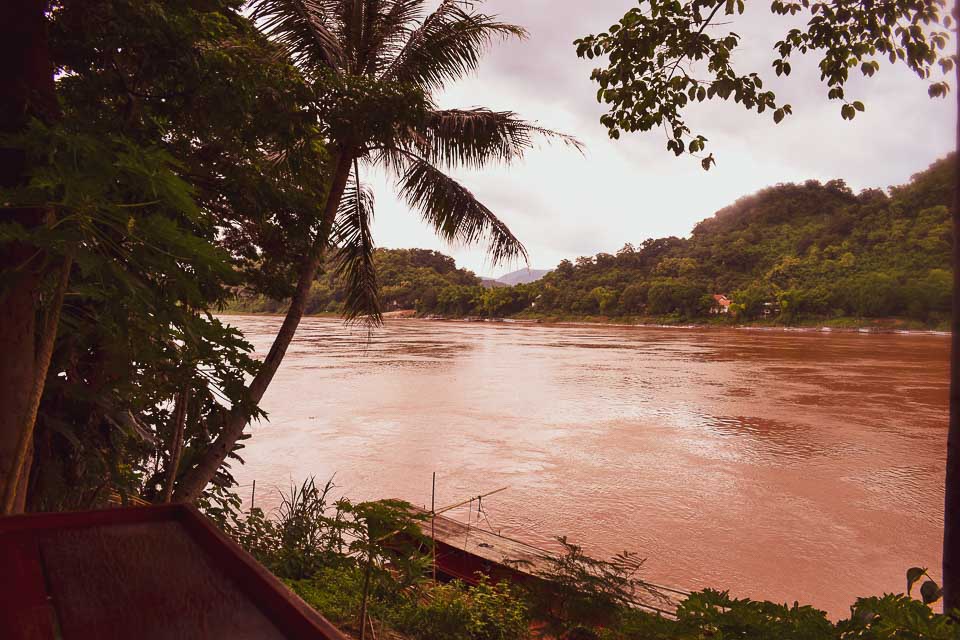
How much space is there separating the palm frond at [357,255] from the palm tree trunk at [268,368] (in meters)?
0.47

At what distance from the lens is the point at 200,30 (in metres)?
2.16

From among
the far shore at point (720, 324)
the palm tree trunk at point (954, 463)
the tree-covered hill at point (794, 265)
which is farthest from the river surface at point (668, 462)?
the tree-covered hill at point (794, 265)

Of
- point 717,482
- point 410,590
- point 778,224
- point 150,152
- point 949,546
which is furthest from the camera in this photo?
point 778,224

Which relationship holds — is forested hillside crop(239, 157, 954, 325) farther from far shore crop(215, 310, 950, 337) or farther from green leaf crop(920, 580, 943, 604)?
green leaf crop(920, 580, 943, 604)

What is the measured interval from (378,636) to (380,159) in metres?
4.55

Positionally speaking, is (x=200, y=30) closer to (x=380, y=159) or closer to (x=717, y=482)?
(x=380, y=159)

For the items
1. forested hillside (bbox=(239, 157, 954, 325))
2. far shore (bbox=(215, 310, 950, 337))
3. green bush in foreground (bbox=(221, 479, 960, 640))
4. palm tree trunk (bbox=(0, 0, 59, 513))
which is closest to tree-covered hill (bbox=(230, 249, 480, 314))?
forested hillside (bbox=(239, 157, 954, 325))

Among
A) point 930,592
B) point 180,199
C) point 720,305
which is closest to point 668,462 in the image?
point 930,592

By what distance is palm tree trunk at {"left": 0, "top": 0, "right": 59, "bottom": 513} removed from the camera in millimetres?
1470

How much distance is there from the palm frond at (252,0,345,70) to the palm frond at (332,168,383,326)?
3.93 ft

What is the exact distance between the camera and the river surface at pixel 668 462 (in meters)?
5.57

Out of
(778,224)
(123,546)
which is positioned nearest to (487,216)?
(123,546)

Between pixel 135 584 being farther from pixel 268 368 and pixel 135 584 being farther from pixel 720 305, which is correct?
pixel 720 305

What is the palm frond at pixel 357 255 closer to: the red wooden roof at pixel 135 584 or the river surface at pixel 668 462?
the river surface at pixel 668 462
